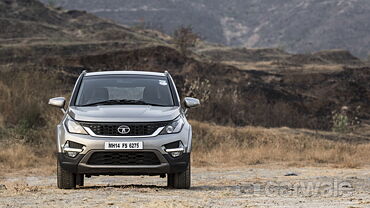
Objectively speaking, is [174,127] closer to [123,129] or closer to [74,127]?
[123,129]

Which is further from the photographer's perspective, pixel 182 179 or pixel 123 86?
pixel 123 86

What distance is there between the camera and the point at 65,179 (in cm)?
1088

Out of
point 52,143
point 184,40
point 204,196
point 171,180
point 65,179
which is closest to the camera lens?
point 204,196

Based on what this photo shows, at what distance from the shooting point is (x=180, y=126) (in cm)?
1053

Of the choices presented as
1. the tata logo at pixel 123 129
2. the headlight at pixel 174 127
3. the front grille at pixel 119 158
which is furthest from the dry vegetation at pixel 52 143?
the tata logo at pixel 123 129

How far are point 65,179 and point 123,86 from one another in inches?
71.7

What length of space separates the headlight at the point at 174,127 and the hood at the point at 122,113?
0.25 feet

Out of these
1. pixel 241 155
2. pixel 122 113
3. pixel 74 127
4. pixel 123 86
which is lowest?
pixel 241 155

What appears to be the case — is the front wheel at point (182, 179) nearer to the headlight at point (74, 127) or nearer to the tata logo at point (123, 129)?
the tata logo at point (123, 129)

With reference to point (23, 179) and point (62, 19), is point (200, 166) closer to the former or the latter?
point (23, 179)

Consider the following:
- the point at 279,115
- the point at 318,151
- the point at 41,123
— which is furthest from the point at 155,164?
the point at 279,115

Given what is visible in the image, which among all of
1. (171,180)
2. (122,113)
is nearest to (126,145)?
(122,113)

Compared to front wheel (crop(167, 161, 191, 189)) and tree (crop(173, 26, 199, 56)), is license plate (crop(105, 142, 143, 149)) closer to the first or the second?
front wheel (crop(167, 161, 191, 189))

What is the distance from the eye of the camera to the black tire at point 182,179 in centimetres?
1093
